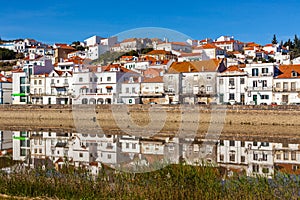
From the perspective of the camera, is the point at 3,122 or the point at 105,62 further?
the point at 3,122

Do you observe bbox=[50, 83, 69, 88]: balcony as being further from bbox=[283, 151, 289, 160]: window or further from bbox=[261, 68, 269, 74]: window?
bbox=[283, 151, 289, 160]: window

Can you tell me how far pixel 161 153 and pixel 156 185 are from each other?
12.5ft

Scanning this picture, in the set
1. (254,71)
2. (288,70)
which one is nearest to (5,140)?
(254,71)

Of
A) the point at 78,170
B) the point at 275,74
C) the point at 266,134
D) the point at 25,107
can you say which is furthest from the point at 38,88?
the point at 78,170

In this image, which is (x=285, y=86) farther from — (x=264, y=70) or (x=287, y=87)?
(x=264, y=70)

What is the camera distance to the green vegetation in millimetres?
9008

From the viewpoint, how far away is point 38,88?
2232 inches

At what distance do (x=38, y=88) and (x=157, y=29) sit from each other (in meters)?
51.9

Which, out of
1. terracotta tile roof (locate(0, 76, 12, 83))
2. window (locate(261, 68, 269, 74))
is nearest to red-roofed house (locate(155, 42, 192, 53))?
window (locate(261, 68, 269, 74))

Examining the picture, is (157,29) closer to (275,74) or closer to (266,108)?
(266,108)

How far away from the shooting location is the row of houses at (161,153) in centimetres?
1189

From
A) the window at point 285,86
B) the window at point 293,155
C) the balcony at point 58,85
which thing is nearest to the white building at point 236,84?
the window at point 285,86

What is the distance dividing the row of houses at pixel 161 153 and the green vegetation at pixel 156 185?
40 centimetres

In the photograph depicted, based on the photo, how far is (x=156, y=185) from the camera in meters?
9.44
